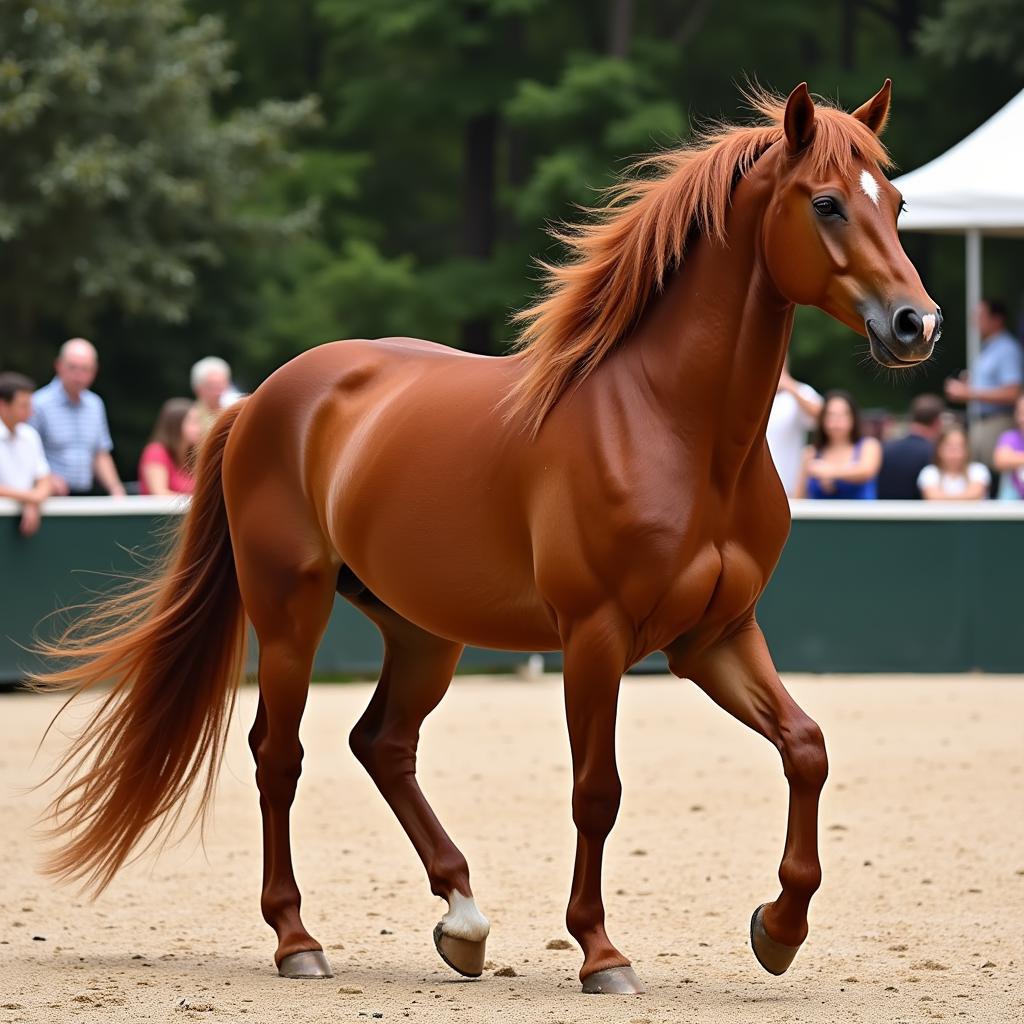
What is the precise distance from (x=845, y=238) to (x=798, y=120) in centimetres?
31

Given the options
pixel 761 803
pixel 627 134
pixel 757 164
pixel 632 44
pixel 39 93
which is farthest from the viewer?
pixel 632 44

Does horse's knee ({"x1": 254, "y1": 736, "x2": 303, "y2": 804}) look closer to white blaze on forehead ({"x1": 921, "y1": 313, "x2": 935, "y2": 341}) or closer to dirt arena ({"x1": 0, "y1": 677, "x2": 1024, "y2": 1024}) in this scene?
dirt arena ({"x1": 0, "y1": 677, "x2": 1024, "y2": 1024})

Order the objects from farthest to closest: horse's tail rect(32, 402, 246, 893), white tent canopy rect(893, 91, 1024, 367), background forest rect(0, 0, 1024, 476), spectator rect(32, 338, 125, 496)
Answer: background forest rect(0, 0, 1024, 476), white tent canopy rect(893, 91, 1024, 367), spectator rect(32, 338, 125, 496), horse's tail rect(32, 402, 246, 893)

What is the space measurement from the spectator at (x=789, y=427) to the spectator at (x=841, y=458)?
0.53 feet

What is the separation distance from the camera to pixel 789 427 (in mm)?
11883

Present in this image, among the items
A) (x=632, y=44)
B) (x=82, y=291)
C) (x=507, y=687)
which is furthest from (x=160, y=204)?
(x=507, y=687)

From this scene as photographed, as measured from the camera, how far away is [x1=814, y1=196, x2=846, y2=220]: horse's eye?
14.6 feet

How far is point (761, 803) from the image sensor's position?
814 centimetres

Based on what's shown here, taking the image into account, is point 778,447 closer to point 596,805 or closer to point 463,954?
point 463,954

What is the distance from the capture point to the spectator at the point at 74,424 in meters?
11.9

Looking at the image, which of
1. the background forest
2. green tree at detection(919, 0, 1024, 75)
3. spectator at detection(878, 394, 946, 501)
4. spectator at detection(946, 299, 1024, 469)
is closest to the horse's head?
spectator at detection(878, 394, 946, 501)

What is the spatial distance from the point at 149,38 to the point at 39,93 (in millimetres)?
2276

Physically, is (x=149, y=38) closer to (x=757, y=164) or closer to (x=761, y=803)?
(x=761, y=803)

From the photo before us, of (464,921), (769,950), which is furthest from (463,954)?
(769,950)
